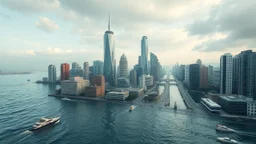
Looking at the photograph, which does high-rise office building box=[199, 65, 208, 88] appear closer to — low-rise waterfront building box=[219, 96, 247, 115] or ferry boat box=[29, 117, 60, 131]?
low-rise waterfront building box=[219, 96, 247, 115]

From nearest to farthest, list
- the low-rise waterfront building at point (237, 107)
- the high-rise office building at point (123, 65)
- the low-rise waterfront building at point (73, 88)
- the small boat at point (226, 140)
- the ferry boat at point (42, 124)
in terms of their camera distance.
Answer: the small boat at point (226, 140), the ferry boat at point (42, 124), the low-rise waterfront building at point (237, 107), the low-rise waterfront building at point (73, 88), the high-rise office building at point (123, 65)

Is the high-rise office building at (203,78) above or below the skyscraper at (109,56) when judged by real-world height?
below

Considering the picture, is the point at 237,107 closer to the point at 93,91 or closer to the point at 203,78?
the point at 203,78

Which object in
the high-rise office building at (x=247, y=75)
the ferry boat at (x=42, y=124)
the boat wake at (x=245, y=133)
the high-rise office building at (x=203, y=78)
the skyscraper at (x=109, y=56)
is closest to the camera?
the boat wake at (x=245, y=133)

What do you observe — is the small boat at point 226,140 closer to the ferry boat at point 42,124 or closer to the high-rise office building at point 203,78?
the ferry boat at point 42,124

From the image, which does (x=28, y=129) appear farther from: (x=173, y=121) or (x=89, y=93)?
(x=89, y=93)

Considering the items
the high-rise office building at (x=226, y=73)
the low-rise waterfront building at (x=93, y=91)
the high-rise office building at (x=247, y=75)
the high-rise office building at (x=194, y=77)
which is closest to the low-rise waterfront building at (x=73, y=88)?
the low-rise waterfront building at (x=93, y=91)

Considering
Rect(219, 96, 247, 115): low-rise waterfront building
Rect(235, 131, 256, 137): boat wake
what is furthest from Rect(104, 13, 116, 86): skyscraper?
Rect(235, 131, 256, 137): boat wake
